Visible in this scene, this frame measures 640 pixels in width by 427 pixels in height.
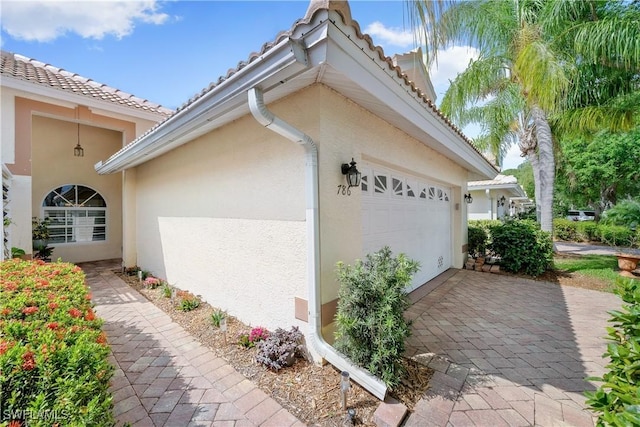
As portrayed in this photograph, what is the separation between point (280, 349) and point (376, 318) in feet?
5.12

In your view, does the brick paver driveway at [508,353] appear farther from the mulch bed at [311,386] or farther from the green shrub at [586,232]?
the green shrub at [586,232]

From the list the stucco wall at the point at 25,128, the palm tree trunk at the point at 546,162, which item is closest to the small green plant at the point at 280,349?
the stucco wall at the point at 25,128

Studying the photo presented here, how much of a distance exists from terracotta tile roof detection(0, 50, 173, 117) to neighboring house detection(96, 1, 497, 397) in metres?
3.42

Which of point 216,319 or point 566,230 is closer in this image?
point 216,319

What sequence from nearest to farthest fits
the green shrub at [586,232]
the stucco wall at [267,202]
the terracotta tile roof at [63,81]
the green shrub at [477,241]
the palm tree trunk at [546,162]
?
the stucco wall at [267,202]
the terracotta tile roof at [63,81]
the palm tree trunk at [546,162]
the green shrub at [477,241]
the green shrub at [586,232]

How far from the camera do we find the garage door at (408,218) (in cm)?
556

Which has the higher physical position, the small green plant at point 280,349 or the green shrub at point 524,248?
the green shrub at point 524,248

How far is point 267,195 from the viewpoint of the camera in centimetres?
461

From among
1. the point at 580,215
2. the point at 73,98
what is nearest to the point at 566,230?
the point at 580,215

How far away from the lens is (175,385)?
3.59m

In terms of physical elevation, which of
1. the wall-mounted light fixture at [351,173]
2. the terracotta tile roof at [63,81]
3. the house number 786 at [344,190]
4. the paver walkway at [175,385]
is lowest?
the paver walkway at [175,385]

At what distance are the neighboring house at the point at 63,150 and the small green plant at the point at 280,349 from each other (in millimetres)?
7683

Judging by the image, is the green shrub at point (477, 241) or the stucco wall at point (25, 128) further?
the green shrub at point (477, 241)

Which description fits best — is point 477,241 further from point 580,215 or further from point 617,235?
point 580,215
